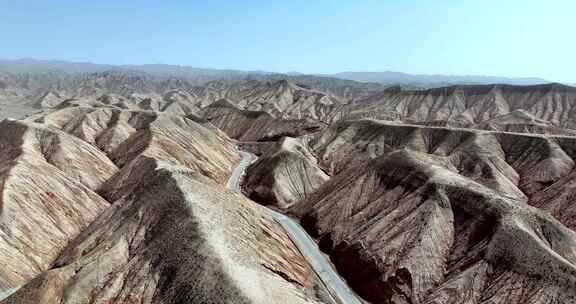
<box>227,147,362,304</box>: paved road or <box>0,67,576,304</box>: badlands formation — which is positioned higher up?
<box>0,67,576,304</box>: badlands formation

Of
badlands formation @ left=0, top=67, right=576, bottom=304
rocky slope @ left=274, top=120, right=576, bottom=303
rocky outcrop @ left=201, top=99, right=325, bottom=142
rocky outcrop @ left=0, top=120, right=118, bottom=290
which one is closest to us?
badlands formation @ left=0, top=67, right=576, bottom=304

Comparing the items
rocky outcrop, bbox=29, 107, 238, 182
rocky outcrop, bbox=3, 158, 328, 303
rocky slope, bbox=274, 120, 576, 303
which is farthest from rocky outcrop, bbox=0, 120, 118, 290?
rocky slope, bbox=274, 120, 576, 303

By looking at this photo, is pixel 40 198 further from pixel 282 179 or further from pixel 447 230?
pixel 447 230

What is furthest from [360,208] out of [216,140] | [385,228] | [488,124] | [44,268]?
[488,124]

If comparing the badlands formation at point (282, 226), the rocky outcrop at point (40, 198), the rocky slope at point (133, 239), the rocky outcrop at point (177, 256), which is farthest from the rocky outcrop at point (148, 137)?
the rocky outcrop at point (177, 256)

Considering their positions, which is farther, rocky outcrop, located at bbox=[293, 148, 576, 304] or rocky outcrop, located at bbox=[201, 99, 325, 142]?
rocky outcrop, located at bbox=[201, 99, 325, 142]

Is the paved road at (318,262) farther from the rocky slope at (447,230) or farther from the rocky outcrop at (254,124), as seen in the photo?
the rocky outcrop at (254,124)

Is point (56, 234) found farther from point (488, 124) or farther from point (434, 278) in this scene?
point (488, 124)

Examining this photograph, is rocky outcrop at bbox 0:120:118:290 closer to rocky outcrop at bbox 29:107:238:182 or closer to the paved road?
rocky outcrop at bbox 29:107:238:182
